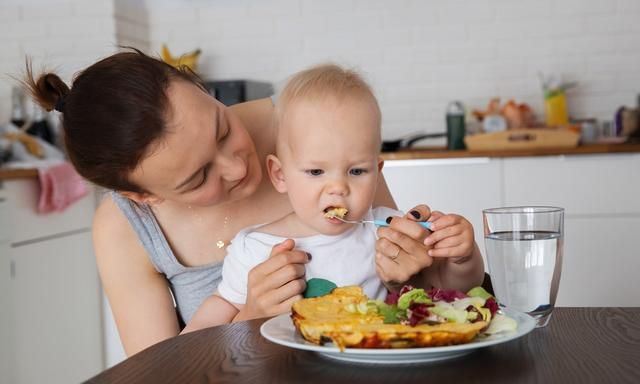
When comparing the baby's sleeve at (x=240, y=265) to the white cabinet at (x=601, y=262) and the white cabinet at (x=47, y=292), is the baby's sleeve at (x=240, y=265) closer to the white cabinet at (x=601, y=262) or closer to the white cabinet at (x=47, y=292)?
the white cabinet at (x=47, y=292)

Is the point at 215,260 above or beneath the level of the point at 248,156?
beneath

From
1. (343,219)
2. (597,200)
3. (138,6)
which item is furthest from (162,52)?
(343,219)

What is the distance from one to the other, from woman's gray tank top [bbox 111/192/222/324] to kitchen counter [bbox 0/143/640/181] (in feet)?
5.22

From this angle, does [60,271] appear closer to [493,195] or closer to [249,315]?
[493,195]

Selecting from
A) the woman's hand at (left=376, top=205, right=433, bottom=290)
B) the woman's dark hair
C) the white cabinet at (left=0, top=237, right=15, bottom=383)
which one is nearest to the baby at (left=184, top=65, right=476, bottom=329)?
the woman's hand at (left=376, top=205, right=433, bottom=290)

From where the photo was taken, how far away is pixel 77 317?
3578 mm

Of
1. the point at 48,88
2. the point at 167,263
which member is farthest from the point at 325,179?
the point at 48,88

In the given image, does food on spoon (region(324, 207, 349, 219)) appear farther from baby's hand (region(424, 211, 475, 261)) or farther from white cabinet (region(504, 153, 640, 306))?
white cabinet (region(504, 153, 640, 306))

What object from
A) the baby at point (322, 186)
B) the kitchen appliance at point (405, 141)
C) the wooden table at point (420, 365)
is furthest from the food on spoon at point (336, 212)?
the kitchen appliance at point (405, 141)

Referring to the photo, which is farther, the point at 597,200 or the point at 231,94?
the point at 231,94

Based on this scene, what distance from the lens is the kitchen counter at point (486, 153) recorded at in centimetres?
324

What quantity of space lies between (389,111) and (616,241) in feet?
3.98

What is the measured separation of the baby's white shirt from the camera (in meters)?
1.53

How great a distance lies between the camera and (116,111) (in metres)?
1.41
